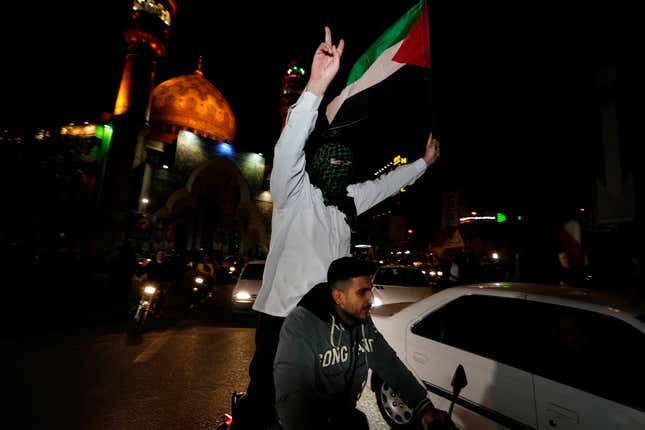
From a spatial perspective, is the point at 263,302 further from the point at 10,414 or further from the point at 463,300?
the point at 10,414

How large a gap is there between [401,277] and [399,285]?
0.71 metres

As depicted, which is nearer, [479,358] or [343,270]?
[343,270]

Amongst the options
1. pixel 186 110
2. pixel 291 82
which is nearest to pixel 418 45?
pixel 186 110

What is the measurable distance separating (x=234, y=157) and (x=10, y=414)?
42957 mm

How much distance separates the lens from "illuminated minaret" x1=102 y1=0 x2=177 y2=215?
35062 mm

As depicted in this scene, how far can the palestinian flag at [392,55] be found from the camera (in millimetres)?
3059

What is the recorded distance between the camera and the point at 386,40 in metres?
3.58

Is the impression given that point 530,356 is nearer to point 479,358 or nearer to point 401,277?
point 479,358

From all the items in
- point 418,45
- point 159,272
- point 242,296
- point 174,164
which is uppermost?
point 174,164

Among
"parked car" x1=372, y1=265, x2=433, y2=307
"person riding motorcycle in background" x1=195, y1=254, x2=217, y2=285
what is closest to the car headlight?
"person riding motorcycle in background" x1=195, y1=254, x2=217, y2=285

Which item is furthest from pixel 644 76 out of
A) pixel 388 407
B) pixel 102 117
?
pixel 102 117

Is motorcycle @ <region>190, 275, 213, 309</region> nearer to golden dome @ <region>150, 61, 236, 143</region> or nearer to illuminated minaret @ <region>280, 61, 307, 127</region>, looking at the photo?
golden dome @ <region>150, 61, 236, 143</region>

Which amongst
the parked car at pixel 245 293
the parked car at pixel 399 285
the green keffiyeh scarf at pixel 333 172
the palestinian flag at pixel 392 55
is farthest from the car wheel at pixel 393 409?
the parked car at pixel 245 293

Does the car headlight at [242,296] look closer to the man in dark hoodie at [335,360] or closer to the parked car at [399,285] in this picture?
the parked car at [399,285]
